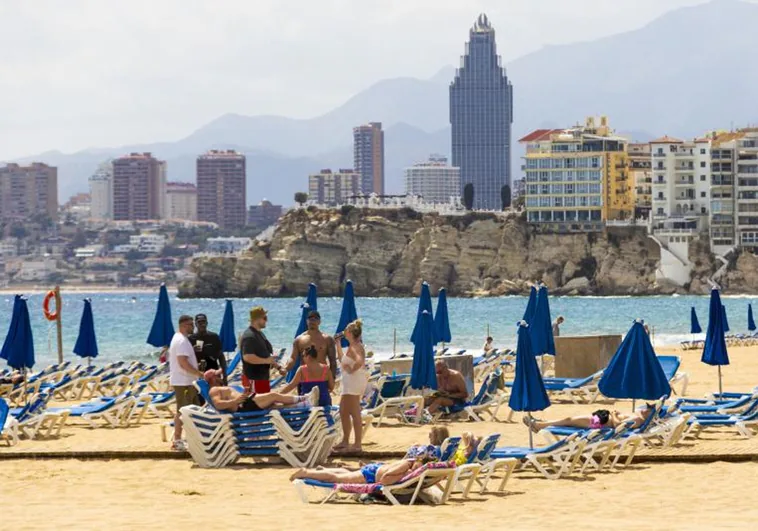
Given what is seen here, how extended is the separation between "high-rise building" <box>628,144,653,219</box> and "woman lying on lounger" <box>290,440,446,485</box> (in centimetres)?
12416

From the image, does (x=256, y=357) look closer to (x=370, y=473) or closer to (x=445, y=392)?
(x=370, y=473)

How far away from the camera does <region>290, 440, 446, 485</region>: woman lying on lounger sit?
37.7ft

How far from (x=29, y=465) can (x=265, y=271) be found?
124 meters

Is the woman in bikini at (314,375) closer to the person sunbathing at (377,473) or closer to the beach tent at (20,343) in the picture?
the person sunbathing at (377,473)

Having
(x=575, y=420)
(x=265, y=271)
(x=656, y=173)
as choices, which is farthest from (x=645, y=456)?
(x=265, y=271)

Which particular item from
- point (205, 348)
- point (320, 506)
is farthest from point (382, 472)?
point (205, 348)

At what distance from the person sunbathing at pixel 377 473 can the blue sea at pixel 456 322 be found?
24.5 m

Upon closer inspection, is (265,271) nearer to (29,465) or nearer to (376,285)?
(376,285)

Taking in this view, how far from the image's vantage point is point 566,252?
129m

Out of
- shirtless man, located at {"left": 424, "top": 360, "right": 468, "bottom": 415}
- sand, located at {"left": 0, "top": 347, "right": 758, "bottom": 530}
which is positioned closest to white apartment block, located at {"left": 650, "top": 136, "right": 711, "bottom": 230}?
shirtless man, located at {"left": 424, "top": 360, "right": 468, "bottom": 415}

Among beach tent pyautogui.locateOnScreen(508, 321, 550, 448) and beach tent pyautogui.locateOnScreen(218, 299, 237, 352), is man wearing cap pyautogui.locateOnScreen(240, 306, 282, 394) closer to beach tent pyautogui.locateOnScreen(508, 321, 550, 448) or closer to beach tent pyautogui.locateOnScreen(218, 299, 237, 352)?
beach tent pyautogui.locateOnScreen(508, 321, 550, 448)

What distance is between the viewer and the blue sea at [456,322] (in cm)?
5422

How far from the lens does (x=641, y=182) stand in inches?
5546

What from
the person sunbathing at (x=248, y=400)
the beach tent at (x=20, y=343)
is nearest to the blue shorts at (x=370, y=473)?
the person sunbathing at (x=248, y=400)
